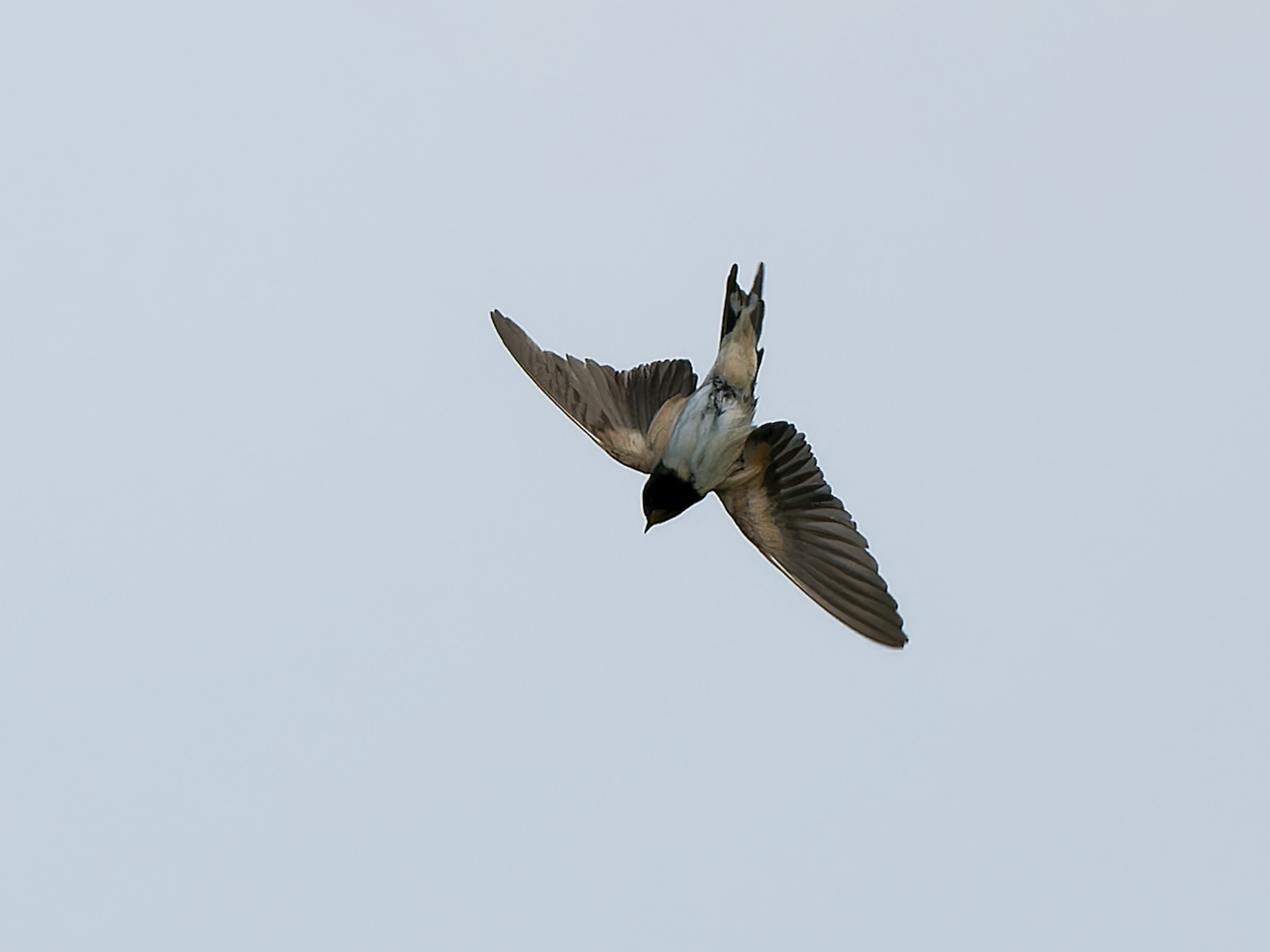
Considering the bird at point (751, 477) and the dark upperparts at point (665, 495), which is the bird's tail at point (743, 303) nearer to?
the bird at point (751, 477)

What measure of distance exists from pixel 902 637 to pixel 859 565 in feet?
2.13

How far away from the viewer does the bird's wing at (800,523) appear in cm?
1077

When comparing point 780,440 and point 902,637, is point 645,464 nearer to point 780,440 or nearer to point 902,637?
point 780,440

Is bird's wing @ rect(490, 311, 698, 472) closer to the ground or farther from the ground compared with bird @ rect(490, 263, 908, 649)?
farther from the ground

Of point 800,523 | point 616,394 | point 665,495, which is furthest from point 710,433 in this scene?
Result: point 616,394

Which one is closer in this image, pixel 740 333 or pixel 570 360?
pixel 740 333

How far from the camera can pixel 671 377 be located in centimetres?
1175

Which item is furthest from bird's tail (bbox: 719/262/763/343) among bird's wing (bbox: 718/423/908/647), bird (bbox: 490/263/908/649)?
bird's wing (bbox: 718/423/908/647)

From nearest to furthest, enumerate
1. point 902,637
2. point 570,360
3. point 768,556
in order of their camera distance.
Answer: point 902,637
point 768,556
point 570,360

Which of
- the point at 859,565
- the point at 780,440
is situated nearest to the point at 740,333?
the point at 780,440

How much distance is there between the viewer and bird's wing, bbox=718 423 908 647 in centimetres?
1077

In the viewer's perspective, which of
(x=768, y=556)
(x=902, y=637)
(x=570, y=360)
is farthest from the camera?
(x=570, y=360)

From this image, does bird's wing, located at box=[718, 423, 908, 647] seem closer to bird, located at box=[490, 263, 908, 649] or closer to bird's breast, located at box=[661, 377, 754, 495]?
bird, located at box=[490, 263, 908, 649]

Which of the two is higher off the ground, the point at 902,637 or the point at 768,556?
the point at 768,556
